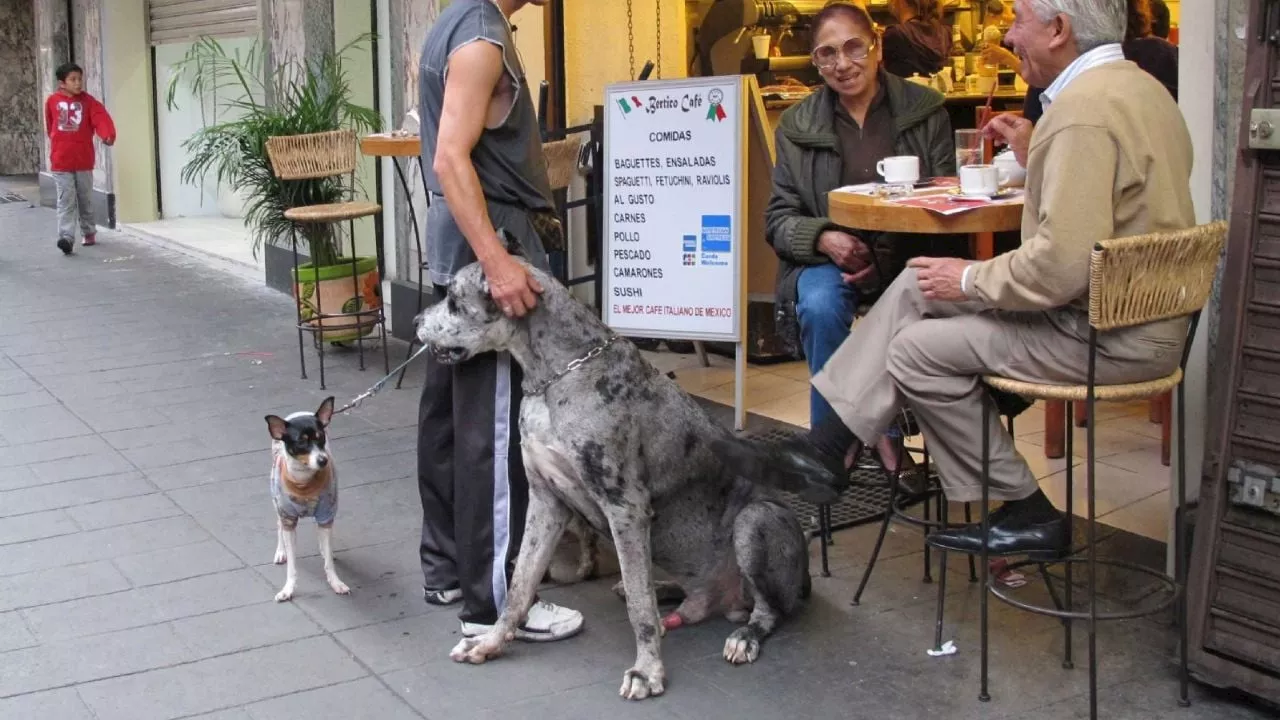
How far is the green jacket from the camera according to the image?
5.37 metres

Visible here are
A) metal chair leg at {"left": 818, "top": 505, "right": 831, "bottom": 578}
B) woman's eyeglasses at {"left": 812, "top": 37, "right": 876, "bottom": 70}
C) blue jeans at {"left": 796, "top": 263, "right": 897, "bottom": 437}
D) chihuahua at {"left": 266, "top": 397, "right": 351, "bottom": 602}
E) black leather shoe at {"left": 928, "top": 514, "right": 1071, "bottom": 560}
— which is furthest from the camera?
woman's eyeglasses at {"left": 812, "top": 37, "right": 876, "bottom": 70}

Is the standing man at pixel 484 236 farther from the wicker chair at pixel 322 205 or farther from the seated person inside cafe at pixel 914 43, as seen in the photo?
the seated person inside cafe at pixel 914 43

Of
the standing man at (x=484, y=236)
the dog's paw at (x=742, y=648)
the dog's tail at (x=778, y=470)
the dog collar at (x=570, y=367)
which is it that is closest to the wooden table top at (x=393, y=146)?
the standing man at (x=484, y=236)

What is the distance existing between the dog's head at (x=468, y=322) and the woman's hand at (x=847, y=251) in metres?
1.42

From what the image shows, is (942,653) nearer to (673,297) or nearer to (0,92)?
(673,297)

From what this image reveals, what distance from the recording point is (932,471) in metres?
5.74

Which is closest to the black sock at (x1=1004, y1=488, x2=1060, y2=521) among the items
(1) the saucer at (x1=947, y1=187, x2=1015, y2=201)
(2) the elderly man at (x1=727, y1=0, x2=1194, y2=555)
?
(2) the elderly man at (x1=727, y1=0, x2=1194, y2=555)

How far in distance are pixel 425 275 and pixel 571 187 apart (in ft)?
4.07

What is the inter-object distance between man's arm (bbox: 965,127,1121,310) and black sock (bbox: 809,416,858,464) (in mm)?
713

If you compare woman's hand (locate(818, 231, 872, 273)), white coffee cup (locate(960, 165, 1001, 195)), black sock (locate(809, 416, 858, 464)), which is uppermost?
white coffee cup (locate(960, 165, 1001, 195))

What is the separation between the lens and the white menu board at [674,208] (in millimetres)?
6789

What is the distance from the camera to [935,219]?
4.13 meters

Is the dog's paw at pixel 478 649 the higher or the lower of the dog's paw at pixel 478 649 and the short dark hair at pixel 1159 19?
the lower

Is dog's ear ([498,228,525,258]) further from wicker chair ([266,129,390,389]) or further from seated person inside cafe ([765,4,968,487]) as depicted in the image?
wicker chair ([266,129,390,389])
